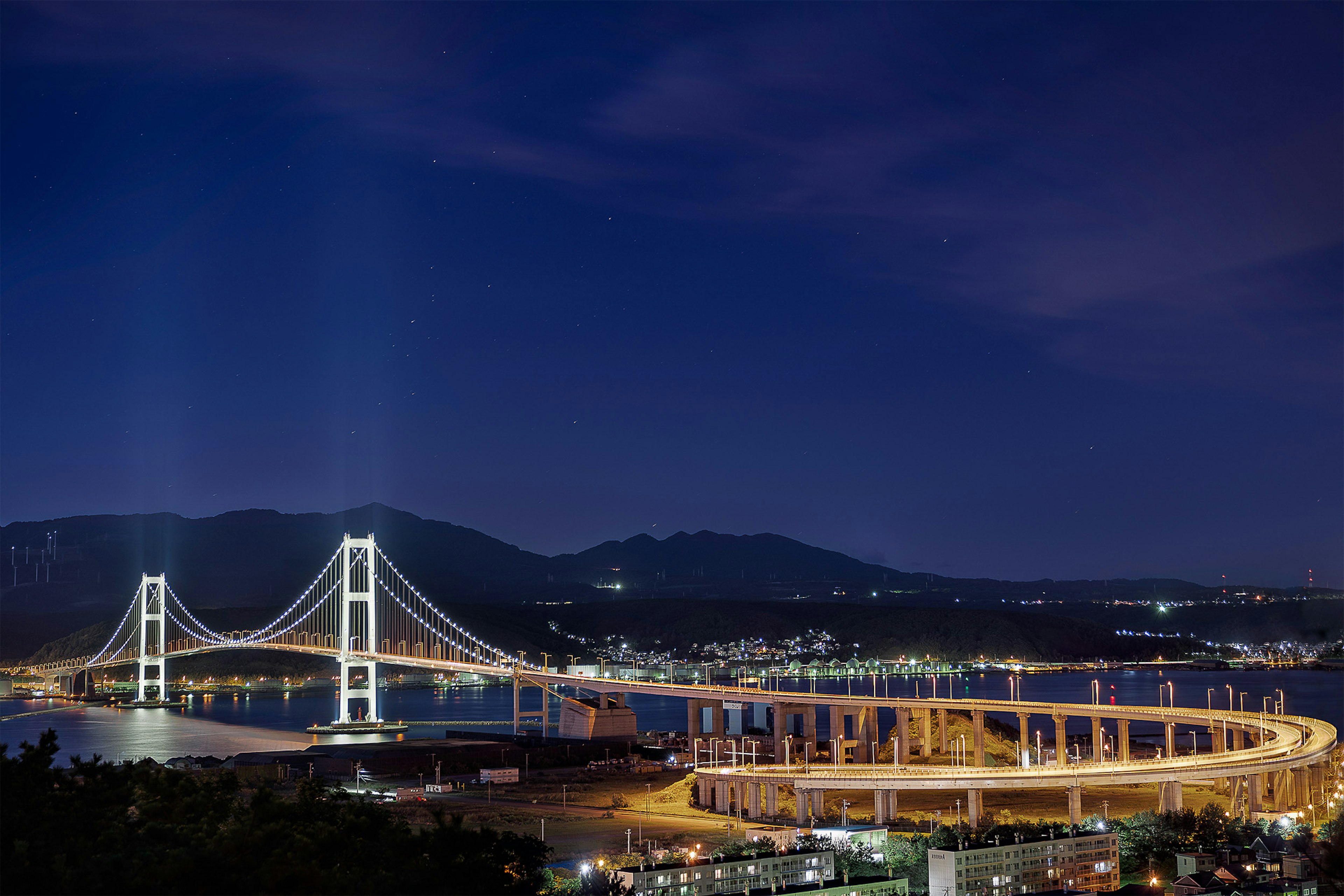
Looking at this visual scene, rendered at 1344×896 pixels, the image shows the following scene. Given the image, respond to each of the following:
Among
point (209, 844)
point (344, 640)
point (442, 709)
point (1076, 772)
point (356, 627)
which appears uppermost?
point (356, 627)

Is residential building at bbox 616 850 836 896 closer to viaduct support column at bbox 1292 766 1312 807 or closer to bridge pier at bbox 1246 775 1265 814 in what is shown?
bridge pier at bbox 1246 775 1265 814

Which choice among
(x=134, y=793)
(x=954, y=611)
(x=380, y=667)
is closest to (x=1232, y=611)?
(x=954, y=611)

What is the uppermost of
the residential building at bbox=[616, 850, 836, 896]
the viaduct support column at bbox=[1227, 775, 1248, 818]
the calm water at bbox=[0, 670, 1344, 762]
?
the residential building at bbox=[616, 850, 836, 896]

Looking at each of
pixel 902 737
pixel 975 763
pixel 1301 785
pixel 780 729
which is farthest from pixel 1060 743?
pixel 780 729

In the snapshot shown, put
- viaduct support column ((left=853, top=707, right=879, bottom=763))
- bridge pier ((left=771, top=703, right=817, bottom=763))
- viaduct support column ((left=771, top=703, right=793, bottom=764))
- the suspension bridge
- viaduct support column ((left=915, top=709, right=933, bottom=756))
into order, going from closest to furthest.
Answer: viaduct support column ((left=771, top=703, right=793, bottom=764)), bridge pier ((left=771, top=703, right=817, bottom=763)), viaduct support column ((left=853, top=707, right=879, bottom=763)), viaduct support column ((left=915, top=709, right=933, bottom=756)), the suspension bridge

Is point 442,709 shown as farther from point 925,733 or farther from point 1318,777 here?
point 1318,777

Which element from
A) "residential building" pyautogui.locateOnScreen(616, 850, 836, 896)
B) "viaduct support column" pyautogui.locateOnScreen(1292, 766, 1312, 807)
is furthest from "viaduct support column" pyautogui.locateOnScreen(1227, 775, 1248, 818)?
"residential building" pyautogui.locateOnScreen(616, 850, 836, 896)
